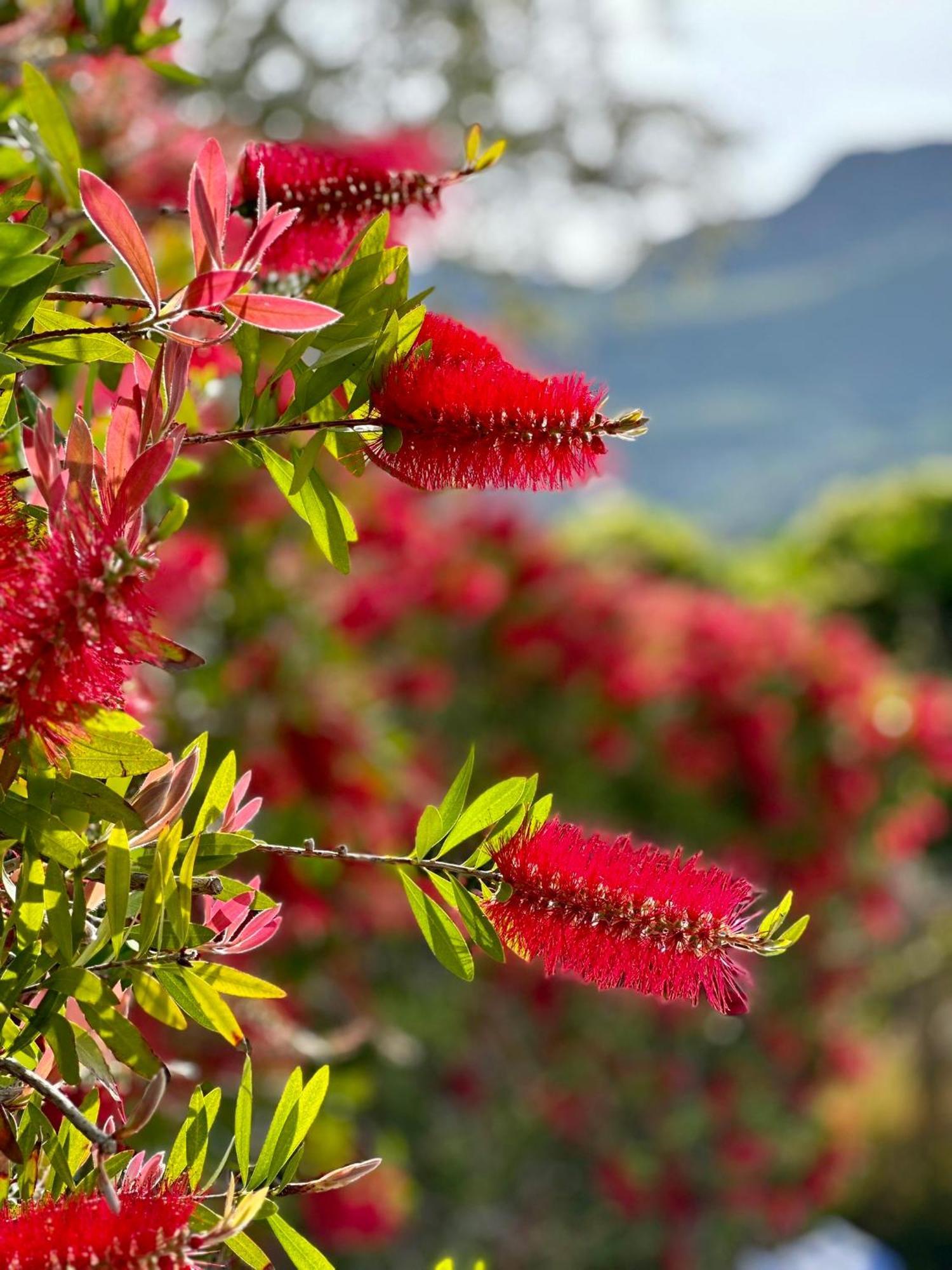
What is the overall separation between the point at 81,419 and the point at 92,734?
4.4 inches

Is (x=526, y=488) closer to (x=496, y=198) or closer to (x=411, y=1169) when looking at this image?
(x=411, y=1169)

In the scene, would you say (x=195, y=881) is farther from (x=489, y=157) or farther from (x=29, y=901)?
(x=489, y=157)

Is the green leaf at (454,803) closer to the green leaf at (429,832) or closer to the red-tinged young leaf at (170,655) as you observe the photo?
the green leaf at (429,832)

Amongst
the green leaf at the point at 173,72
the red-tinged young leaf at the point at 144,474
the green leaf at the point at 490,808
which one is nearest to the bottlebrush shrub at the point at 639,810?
the green leaf at the point at 173,72

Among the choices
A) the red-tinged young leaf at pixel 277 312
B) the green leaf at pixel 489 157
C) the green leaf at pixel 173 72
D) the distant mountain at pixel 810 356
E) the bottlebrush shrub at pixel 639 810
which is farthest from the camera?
the distant mountain at pixel 810 356

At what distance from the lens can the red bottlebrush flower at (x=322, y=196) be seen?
0.54 m

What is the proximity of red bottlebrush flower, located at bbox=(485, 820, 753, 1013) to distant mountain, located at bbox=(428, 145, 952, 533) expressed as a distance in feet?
97.4

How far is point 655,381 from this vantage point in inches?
1523

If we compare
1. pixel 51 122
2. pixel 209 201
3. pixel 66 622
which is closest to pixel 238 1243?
pixel 66 622

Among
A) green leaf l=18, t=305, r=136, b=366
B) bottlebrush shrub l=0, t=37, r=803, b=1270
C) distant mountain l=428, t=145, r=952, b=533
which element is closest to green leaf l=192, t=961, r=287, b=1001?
bottlebrush shrub l=0, t=37, r=803, b=1270

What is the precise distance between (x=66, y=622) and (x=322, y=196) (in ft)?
0.85

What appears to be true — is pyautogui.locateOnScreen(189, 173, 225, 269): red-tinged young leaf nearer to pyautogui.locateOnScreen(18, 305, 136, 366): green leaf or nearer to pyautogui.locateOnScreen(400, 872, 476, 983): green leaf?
pyautogui.locateOnScreen(18, 305, 136, 366): green leaf

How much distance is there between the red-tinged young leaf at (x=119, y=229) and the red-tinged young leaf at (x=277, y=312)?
3 centimetres

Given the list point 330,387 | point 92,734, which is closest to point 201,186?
point 330,387
